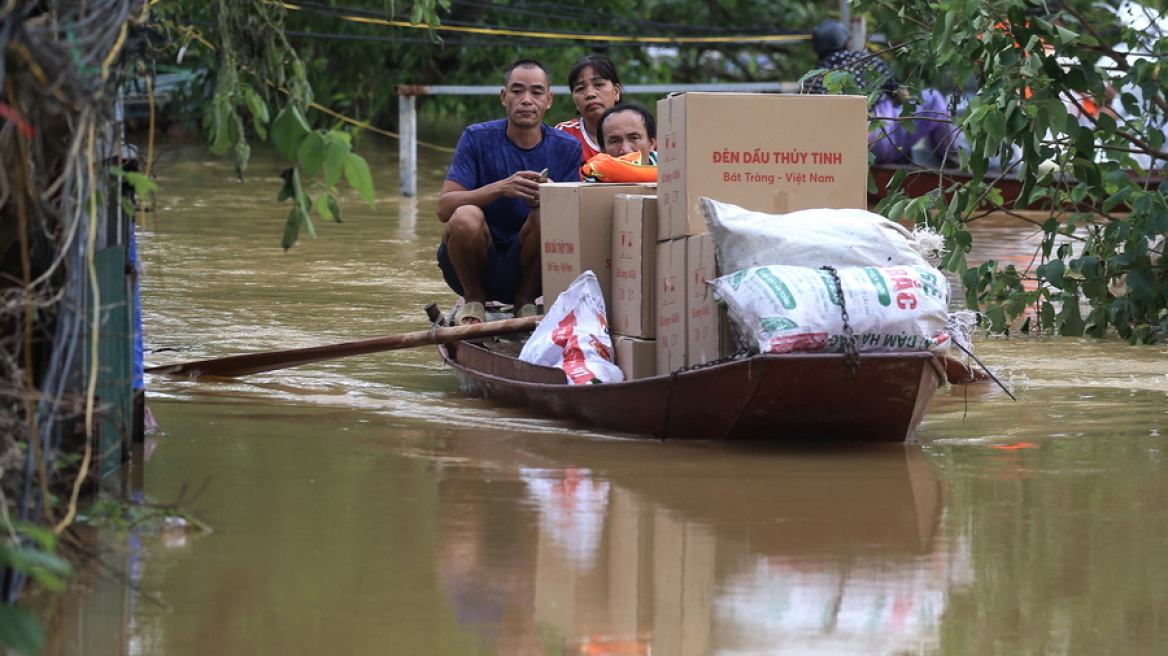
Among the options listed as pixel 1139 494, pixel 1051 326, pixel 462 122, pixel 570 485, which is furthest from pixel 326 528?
pixel 462 122

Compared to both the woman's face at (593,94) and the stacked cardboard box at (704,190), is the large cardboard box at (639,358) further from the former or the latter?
the woman's face at (593,94)

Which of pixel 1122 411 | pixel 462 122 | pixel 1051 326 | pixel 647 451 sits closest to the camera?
pixel 647 451

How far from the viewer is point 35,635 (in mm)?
3008

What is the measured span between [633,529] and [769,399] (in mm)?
1027

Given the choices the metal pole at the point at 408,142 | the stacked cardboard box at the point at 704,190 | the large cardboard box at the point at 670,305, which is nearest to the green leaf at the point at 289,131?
the stacked cardboard box at the point at 704,190

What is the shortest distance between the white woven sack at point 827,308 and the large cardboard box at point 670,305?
1.25ft

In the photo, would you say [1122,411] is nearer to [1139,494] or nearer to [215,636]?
[1139,494]

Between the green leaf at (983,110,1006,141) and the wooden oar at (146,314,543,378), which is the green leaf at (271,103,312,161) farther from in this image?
the green leaf at (983,110,1006,141)

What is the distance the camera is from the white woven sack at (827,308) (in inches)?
211

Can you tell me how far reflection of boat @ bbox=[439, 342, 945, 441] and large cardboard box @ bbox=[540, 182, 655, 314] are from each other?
43 cm

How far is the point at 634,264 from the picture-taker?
6.16 m

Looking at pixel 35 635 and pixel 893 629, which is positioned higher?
pixel 35 635

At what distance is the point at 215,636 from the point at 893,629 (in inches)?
58.6

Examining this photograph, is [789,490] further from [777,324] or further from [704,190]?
[704,190]
